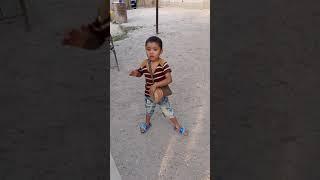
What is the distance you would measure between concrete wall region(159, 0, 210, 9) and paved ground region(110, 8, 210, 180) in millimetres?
6599

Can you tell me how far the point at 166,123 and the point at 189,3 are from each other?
10.6 m

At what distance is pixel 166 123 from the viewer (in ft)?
10.5

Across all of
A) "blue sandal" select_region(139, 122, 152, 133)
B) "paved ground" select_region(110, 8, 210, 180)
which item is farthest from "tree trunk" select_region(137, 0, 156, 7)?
"blue sandal" select_region(139, 122, 152, 133)

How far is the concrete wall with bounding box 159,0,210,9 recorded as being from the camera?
12516 mm

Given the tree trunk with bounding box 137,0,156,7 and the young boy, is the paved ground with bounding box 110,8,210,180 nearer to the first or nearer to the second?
the young boy

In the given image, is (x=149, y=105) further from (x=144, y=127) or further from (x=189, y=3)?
(x=189, y=3)

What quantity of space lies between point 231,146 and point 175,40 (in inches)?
194

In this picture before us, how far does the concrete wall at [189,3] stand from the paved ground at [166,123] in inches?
260

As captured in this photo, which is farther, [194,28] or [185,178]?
[194,28]

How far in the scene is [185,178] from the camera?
233 cm

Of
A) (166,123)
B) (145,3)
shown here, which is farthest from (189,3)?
(166,123)
